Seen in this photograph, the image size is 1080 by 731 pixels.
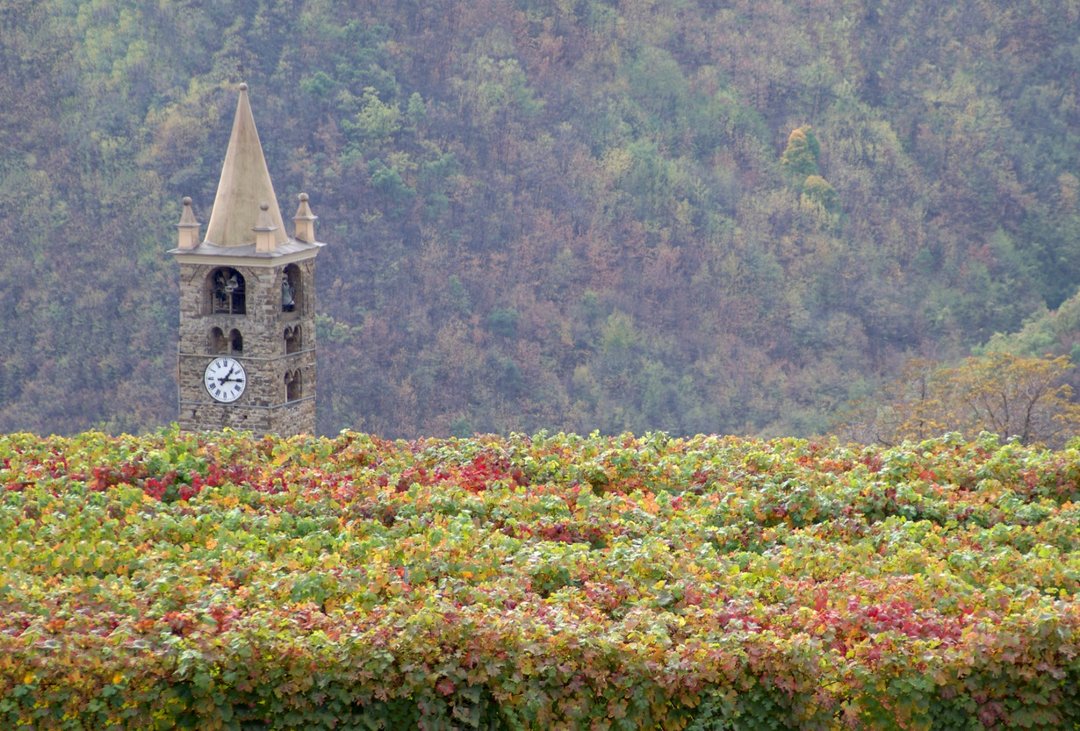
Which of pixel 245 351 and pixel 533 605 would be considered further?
pixel 245 351

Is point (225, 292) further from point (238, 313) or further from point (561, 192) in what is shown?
point (561, 192)

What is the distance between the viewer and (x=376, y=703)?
979 cm

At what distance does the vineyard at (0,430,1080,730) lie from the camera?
9.67 metres

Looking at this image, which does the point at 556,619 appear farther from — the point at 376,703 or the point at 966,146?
the point at 966,146

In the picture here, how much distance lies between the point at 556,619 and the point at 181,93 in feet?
184

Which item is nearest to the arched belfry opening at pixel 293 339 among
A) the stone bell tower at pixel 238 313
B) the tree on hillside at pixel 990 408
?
the stone bell tower at pixel 238 313

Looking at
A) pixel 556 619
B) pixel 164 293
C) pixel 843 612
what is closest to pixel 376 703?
pixel 556 619

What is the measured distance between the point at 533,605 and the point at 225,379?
2280cm

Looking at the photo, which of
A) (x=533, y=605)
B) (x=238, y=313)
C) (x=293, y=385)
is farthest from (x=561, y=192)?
(x=533, y=605)

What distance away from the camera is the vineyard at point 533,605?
31.7 feet

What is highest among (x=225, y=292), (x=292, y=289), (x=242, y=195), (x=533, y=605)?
(x=242, y=195)

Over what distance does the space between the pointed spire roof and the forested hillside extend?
2194 cm

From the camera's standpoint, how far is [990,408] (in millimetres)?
37531

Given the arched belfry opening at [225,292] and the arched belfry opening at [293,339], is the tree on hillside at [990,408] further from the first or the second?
the arched belfry opening at [225,292]
